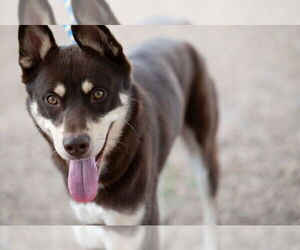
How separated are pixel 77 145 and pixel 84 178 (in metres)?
0.15

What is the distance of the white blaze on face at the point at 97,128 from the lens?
50.1 inches

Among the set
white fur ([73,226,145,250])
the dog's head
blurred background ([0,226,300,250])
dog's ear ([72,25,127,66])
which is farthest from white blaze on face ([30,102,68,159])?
blurred background ([0,226,300,250])

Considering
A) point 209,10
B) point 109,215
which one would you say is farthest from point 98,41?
point 109,215

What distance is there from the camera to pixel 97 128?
1.30 meters

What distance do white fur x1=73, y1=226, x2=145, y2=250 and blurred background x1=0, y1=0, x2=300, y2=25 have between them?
62cm

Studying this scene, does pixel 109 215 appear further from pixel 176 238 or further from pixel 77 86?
pixel 77 86

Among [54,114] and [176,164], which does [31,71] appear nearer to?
[54,114]

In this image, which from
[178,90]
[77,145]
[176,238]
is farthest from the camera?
[178,90]

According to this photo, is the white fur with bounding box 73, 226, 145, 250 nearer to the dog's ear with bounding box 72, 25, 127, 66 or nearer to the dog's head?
the dog's head

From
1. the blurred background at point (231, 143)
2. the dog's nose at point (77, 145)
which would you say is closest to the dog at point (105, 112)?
the dog's nose at point (77, 145)

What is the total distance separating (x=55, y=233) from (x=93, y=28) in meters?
0.75

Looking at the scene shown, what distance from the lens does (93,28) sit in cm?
132

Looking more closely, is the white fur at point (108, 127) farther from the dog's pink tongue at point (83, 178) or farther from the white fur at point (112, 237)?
the white fur at point (112, 237)

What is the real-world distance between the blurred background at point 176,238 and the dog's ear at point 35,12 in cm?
72
